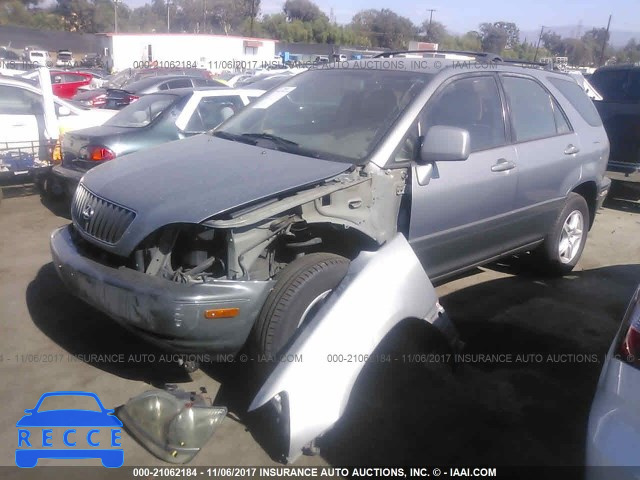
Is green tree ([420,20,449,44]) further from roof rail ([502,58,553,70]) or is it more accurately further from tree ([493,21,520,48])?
roof rail ([502,58,553,70])

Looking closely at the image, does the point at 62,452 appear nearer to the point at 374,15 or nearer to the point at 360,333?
the point at 360,333

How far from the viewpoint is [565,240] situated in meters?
5.37

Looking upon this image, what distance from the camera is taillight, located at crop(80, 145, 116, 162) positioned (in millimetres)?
6445

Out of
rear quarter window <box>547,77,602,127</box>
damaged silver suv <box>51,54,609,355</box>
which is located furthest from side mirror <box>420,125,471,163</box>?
rear quarter window <box>547,77,602,127</box>

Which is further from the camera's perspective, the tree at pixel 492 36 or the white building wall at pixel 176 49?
the tree at pixel 492 36

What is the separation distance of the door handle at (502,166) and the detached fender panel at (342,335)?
4.57 feet

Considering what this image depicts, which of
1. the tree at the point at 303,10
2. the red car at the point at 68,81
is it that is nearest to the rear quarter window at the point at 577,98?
the red car at the point at 68,81

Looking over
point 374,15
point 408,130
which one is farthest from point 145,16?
point 408,130

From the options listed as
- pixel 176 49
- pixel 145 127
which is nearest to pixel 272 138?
pixel 145 127

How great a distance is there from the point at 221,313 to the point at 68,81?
2113 centimetres

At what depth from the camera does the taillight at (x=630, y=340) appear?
2.25 metres

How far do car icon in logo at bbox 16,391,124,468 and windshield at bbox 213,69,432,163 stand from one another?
6.29 ft

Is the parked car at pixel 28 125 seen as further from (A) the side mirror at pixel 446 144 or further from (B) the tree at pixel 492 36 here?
(B) the tree at pixel 492 36

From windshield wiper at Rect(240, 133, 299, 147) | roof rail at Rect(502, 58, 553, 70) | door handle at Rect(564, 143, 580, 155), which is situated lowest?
door handle at Rect(564, 143, 580, 155)
